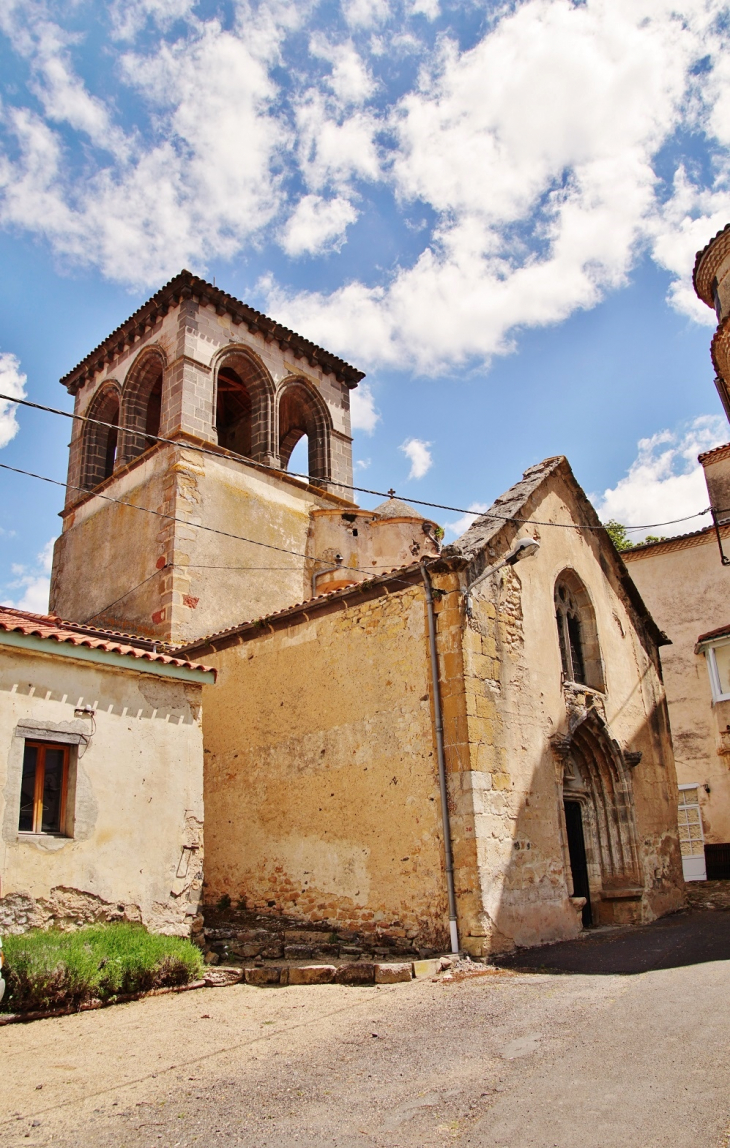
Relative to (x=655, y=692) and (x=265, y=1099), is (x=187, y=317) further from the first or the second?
(x=265, y=1099)

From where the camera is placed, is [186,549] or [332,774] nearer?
[332,774]

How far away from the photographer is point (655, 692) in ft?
46.1

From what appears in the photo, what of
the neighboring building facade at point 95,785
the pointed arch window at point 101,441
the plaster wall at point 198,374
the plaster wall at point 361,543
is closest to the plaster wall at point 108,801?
the neighboring building facade at point 95,785

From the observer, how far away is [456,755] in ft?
28.8

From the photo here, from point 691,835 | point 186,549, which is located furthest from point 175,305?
point 691,835

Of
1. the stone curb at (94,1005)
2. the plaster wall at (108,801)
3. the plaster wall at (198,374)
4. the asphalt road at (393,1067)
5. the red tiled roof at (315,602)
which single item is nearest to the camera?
the asphalt road at (393,1067)

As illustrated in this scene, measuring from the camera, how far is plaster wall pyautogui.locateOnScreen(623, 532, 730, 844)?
18.0 meters

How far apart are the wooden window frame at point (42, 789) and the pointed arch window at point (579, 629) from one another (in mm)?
7072

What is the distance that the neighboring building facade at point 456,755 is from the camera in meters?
8.84

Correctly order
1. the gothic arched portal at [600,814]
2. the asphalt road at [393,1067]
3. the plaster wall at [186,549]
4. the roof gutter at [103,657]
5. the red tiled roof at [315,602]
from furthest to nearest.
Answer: the plaster wall at [186,549], the gothic arched portal at [600,814], the red tiled roof at [315,602], the roof gutter at [103,657], the asphalt road at [393,1067]

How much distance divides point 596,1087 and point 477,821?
4.36m

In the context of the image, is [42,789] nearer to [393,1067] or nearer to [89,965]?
[89,965]

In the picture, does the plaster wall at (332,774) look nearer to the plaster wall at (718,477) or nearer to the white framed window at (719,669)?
the white framed window at (719,669)

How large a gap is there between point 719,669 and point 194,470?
11.9m
